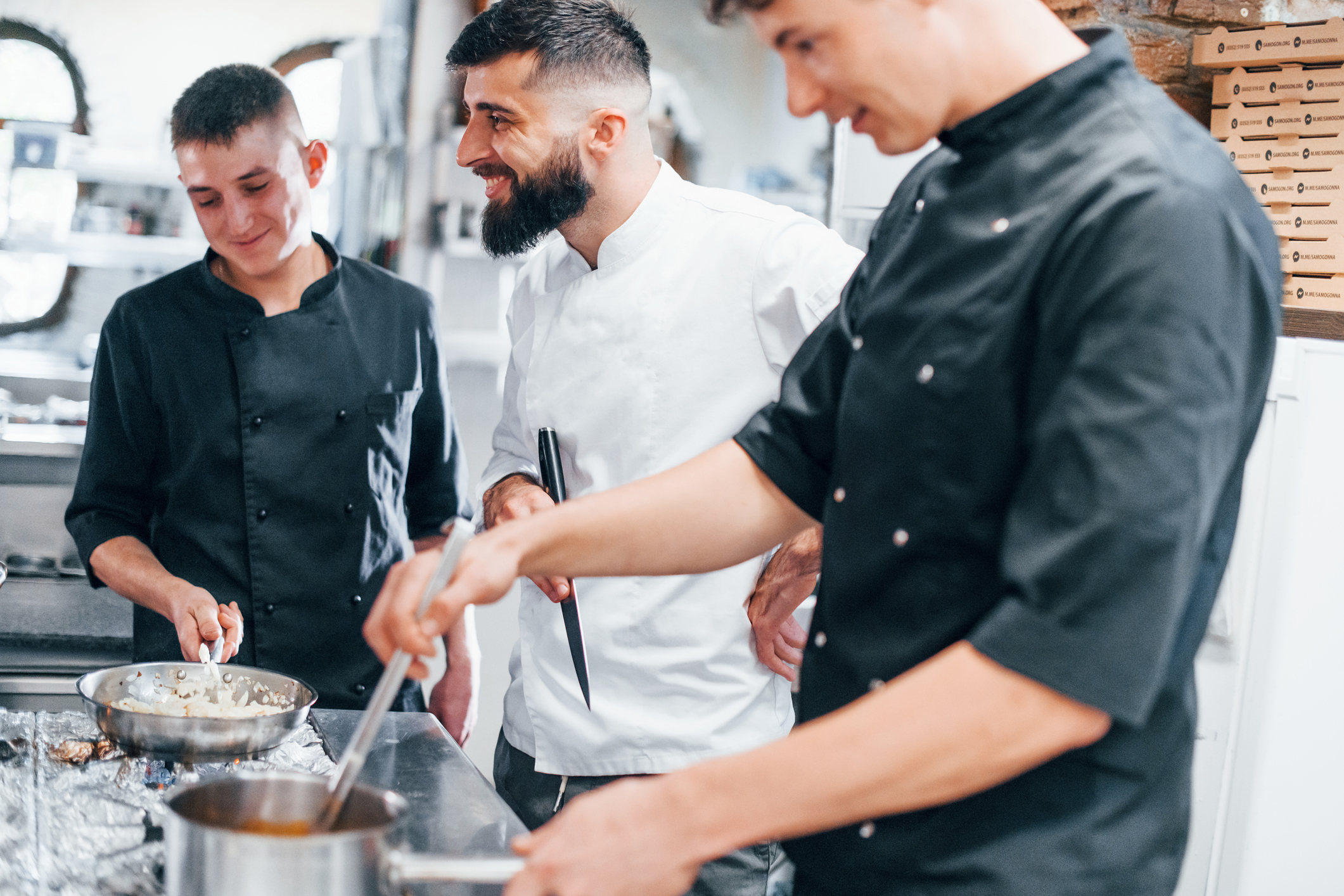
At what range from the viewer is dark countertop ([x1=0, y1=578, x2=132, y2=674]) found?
2.58m

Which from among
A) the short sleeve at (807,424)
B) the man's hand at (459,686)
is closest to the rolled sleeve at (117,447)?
the man's hand at (459,686)

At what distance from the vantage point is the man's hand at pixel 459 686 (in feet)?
6.61

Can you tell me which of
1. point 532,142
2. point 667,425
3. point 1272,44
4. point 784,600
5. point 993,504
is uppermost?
point 1272,44

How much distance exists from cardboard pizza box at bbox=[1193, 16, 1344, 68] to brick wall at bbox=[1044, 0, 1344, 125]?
118 millimetres

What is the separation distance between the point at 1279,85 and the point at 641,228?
152 cm

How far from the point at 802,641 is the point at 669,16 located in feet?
8.21

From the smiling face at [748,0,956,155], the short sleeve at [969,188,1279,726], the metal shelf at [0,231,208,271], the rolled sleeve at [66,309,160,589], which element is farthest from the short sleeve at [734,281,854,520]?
the metal shelf at [0,231,208,271]

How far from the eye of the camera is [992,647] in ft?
2.24

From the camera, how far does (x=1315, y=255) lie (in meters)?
2.34

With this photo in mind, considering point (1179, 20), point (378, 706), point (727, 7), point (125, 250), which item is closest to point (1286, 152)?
point (1179, 20)

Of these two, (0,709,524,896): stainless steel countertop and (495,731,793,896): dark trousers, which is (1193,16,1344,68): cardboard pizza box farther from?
(0,709,524,896): stainless steel countertop

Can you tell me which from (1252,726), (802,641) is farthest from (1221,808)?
(802,641)

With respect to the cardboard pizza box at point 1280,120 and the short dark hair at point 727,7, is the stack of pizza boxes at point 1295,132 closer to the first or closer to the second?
the cardboard pizza box at point 1280,120

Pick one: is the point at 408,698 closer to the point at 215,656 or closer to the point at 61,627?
the point at 215,656
